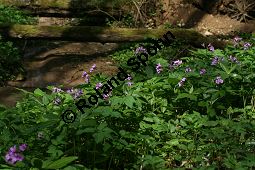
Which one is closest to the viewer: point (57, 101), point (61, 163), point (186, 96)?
point (61, 163)

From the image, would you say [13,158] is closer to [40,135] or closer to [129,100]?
[40,135]

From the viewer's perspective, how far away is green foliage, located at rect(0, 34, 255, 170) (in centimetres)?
350

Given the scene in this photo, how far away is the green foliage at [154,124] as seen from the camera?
3.50 meters

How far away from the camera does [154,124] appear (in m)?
4.03

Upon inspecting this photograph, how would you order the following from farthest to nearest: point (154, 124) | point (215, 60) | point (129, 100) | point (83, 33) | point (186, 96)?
point (83, 33) < point (215, 60) < point (186, 96) < point (154, 124) < point (129, 100)

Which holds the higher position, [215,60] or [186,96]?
[215,60]

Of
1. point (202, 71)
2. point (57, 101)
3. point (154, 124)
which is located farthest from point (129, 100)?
point (202, 71)

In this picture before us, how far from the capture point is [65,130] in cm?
357

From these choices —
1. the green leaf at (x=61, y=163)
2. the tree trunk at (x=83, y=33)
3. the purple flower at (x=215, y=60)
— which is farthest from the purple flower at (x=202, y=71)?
the tree trunk at (x=83, y=33)

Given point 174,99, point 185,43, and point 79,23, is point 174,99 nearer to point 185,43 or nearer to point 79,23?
point 185,43

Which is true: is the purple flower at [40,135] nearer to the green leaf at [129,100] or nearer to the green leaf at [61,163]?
the green leaf at [129,100]

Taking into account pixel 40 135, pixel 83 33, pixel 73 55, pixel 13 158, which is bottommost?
pixel 73 55

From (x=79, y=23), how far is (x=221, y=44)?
16.4 ft

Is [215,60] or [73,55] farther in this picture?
[73,55]
